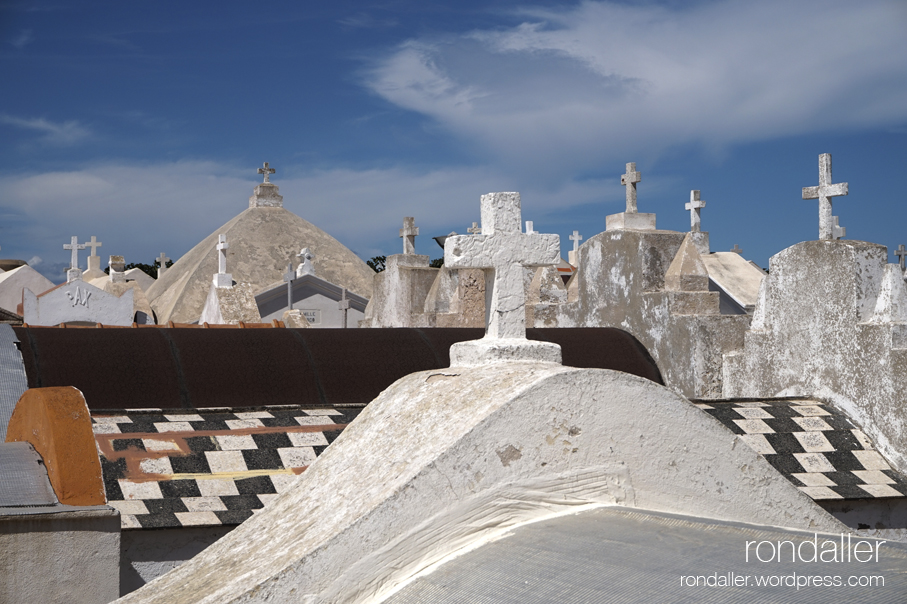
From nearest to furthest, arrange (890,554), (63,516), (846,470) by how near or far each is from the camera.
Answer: (890,554), (63,516), (846,470)

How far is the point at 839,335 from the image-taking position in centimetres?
577

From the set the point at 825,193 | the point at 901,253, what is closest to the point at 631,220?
the point at 825,193

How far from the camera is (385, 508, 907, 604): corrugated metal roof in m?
1.94

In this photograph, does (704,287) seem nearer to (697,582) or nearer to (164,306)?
(697,582)

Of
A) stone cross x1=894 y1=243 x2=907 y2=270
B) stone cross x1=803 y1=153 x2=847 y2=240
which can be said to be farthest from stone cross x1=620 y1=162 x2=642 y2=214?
stone cross x1=894 y1=243 x2=907 y2=270

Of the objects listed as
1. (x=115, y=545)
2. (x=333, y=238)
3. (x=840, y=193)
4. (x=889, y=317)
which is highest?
(x=333, y=238)

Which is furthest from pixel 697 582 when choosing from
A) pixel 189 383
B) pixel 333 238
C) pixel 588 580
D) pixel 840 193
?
pixel 333 238

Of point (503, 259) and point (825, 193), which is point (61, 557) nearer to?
point (503, 259)

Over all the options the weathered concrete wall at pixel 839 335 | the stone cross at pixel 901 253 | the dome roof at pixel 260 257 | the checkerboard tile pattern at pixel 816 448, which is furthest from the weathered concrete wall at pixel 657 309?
the dome roof at pixel 260 257

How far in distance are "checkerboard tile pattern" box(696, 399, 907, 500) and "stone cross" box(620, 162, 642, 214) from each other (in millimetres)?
3046

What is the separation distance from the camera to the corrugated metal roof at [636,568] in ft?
6.38

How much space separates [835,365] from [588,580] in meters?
4.39

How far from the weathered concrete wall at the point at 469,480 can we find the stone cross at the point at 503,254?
0.53m

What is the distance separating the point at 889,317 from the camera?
5.48 metres
